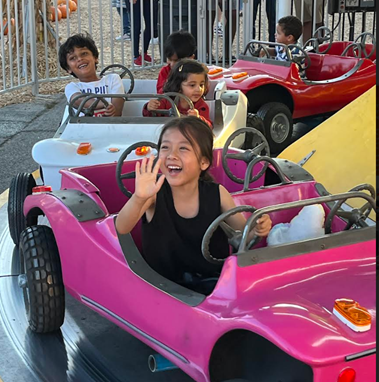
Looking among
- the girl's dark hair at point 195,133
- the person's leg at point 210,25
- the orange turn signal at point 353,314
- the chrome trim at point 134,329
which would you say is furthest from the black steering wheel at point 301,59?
the orange turn signal at point 353,314

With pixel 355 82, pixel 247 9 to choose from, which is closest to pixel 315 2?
pixel 247 9

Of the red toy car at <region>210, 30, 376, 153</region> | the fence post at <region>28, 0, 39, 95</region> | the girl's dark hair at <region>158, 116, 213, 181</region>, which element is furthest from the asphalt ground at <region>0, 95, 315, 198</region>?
the girl's dark hair at <region>158, 116, 213, 181</region>

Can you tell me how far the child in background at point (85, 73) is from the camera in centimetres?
471

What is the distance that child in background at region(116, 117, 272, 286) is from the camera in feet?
8.46

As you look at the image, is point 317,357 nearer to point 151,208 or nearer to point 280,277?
point 280,277

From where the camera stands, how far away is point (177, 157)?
2564mm

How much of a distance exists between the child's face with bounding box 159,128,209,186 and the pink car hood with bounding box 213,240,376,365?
17.6 inches

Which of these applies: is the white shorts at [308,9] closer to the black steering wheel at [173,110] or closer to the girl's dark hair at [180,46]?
the girl's dark hair at [180,46]

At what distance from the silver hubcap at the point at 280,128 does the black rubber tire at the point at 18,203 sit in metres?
2.58

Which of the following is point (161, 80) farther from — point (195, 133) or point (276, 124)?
point (195, 133)

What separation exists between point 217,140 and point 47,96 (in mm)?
4039

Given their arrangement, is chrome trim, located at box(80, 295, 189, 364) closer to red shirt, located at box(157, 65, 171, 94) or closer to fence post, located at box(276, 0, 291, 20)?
red shirt, located at box(157, 65, 171, 94)

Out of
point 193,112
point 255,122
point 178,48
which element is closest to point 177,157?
point 193,112

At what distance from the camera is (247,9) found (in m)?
9.48
